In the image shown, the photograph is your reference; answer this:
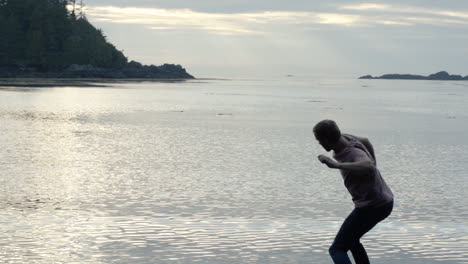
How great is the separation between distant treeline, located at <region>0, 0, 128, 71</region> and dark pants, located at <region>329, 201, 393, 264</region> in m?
139

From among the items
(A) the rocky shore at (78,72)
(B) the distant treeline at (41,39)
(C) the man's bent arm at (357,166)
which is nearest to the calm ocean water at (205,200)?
(C) the man's bent arm at (357,166)

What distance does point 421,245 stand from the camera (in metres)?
9.53

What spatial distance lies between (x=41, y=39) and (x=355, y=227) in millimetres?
141199

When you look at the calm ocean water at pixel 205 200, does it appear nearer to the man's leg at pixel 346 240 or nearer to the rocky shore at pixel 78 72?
the man's leg at pixel 346 240

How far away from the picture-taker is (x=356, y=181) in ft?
21.6

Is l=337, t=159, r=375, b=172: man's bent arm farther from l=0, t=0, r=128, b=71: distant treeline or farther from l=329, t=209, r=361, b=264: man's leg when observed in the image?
l=0, t=0, r=128, b=71: distant treeline

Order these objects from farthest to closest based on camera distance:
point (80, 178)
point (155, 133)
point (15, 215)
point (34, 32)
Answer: point (34, 32) < point (155, 133) < point (80, 178) < point (15, 215)

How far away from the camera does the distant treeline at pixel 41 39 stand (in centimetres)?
14238

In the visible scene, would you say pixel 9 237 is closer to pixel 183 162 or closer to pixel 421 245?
pixel 421 245

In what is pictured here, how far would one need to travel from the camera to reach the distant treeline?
142 meters

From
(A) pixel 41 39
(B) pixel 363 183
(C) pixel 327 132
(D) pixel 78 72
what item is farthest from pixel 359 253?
(D) pixel 78 72

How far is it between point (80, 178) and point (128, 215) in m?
4.66

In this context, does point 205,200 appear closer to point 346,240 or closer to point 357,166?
point 346,240

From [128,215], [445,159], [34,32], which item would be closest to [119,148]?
[445,159]
